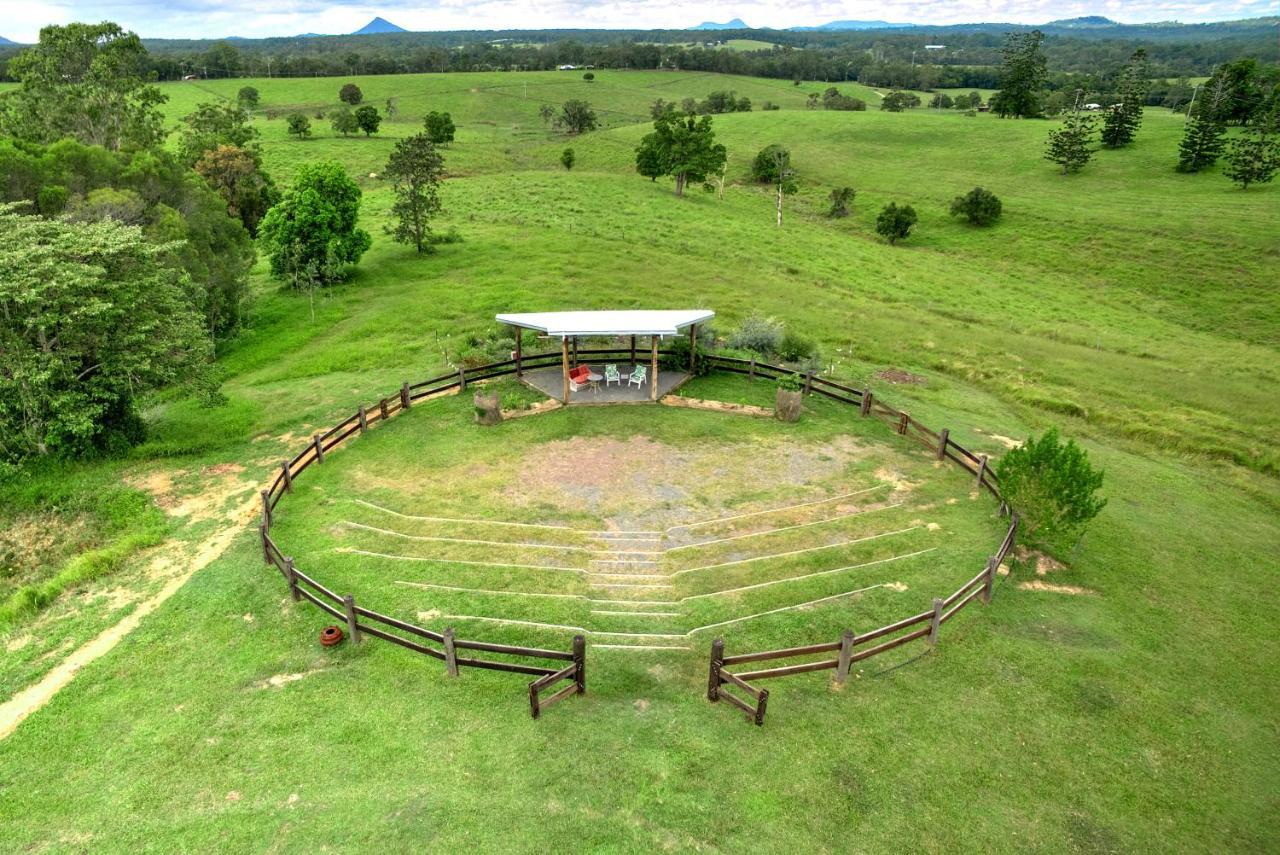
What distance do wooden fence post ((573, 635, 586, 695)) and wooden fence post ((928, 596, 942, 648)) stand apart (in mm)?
5700

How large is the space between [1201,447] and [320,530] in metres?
23.7

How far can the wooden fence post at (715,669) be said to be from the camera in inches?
392

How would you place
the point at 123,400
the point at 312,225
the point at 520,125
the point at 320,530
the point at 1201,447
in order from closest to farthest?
1. the point at 320,530
2. the point at 123,400
3. the point at 1201,447
4. the point at 312,225
5. the point at 520,125

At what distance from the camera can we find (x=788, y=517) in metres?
15.3

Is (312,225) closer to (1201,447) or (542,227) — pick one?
(542,227)

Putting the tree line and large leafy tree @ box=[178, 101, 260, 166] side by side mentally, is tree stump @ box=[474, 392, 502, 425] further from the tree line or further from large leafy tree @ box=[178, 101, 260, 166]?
large leafy tree @ box=[178, 101, 260, 166]

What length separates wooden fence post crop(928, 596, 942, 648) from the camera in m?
11.1

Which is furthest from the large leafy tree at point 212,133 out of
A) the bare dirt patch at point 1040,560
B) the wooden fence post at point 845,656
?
the bare dirt patch at point 1040,560

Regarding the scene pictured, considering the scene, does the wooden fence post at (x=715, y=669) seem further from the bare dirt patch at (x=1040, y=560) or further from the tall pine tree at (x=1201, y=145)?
the tall pine tree at (x=1201, y=145)

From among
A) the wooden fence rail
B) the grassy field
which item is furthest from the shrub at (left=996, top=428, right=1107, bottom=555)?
the wooden fence rail

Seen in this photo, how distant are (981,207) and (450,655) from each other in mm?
53365

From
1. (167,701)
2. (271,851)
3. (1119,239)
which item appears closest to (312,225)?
(167,701)

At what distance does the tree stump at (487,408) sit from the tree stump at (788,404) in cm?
815

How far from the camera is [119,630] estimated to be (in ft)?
39.4
